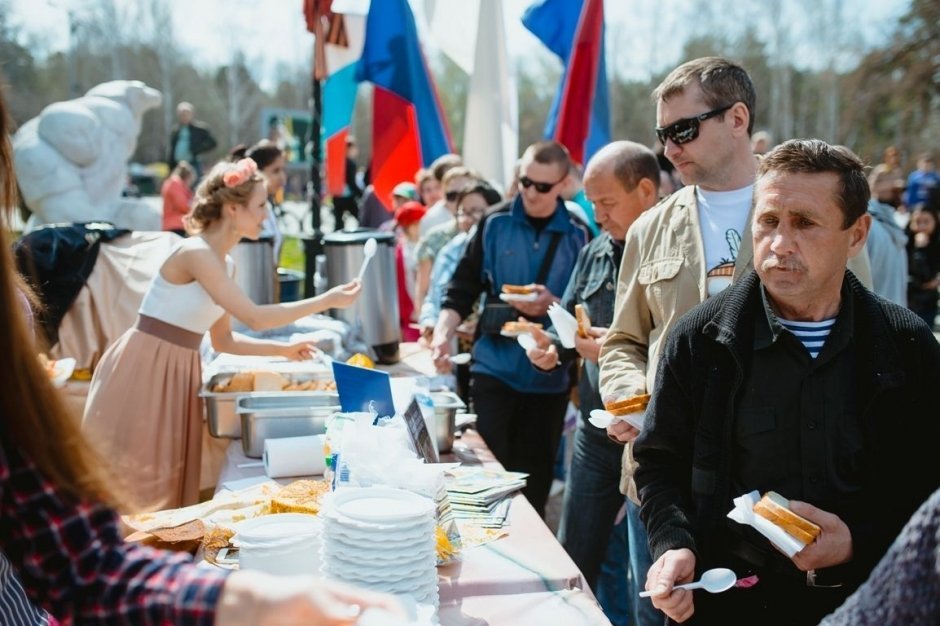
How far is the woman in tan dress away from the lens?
3752 millimetres

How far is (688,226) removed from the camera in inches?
97.3

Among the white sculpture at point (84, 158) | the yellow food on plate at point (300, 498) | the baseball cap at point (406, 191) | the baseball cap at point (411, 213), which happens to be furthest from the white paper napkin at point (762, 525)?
the white sculpture at point (84, 158)

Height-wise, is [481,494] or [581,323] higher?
[581,323]

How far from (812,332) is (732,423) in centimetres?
27

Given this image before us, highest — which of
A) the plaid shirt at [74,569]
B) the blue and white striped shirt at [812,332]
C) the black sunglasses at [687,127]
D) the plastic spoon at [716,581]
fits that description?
the black sunglasses at [687,127]

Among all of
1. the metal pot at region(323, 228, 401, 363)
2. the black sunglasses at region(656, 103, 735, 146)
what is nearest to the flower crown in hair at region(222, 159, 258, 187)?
the metal pot at region(323, 228, 401, 363)

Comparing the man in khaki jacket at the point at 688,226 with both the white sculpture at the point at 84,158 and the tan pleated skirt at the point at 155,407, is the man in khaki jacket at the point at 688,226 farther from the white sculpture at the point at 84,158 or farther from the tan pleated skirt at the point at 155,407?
the white sculpture at the point at 84,158

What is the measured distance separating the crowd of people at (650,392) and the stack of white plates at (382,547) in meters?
0.45

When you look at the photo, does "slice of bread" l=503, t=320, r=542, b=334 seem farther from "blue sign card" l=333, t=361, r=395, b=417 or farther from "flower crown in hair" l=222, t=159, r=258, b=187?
"flower crown in hair" l=222, t=159, r=258, b=187

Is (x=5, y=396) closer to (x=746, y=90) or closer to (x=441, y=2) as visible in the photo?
(x=746, y=90)

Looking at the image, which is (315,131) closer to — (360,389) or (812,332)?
(360,389)

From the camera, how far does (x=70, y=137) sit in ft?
27.6

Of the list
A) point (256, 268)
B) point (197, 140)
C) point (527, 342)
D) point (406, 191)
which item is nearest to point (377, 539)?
point (527, 342)

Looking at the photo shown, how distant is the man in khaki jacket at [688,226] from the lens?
95.0 inches
